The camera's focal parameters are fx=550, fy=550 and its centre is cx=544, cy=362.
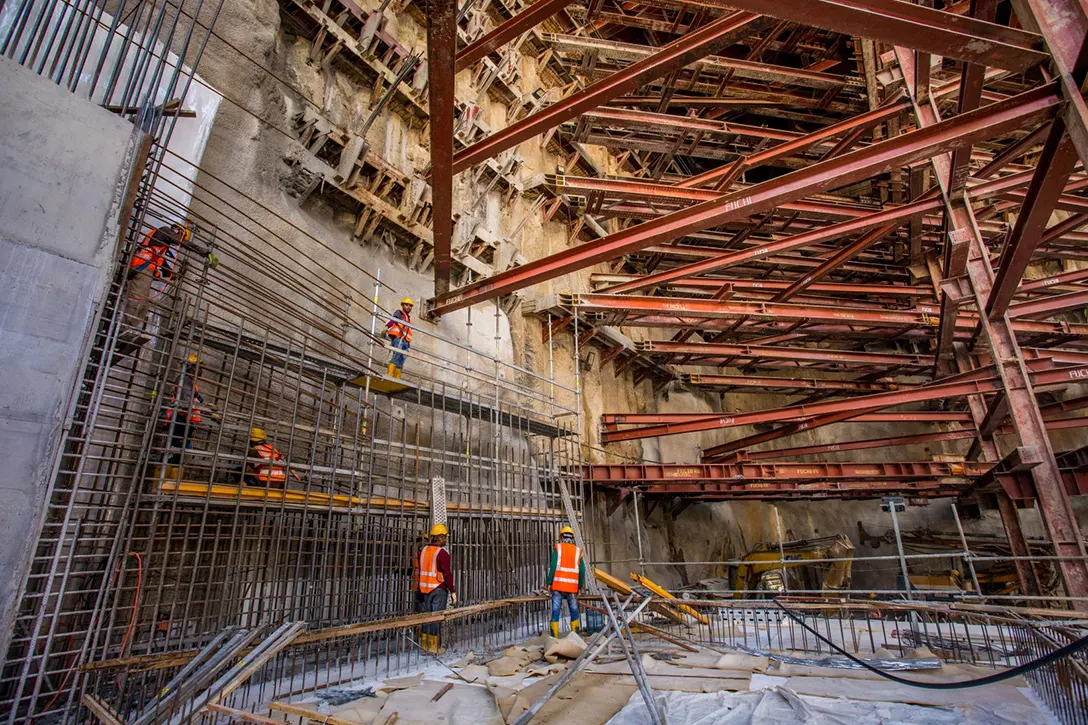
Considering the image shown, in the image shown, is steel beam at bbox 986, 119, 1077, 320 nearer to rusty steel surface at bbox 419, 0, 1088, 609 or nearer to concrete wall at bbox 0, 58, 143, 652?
rusty steel surface at bbox 419, 0, 1088, 609

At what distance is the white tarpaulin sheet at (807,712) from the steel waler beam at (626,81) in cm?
794

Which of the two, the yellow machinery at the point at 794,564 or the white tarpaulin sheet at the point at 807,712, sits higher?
the yellow machinery at the point at 794,564

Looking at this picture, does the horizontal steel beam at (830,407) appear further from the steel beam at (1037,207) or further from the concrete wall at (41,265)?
the concrete wall at (41,265)

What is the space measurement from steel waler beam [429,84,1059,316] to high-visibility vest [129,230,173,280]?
5752 millimetres

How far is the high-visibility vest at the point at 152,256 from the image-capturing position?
18.8 feet

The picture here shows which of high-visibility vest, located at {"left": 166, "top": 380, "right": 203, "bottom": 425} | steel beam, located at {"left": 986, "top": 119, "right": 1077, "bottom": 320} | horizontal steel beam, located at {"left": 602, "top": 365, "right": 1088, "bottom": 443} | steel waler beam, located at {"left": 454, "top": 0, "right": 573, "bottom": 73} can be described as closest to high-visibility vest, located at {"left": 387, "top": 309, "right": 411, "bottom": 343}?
high-visibility vest, located at {"left": 166, "top": 380, "right": 203, "bottom": 425}

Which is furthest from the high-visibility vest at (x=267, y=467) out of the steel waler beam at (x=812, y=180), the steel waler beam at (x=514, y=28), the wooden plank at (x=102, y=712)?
the steel waler beam at (x=514, y=28)

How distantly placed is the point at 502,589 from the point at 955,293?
11.8m

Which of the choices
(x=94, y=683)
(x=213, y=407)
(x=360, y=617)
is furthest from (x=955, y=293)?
(x=94, y=683)

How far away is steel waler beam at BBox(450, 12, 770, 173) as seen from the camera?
912 cm

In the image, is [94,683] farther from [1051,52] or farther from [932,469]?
[932,469]

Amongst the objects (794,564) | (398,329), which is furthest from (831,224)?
(398,329)

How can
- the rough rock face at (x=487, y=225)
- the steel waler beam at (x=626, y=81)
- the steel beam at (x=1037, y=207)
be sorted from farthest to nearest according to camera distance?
the rough rock face at (x=487, y=225), the steel waler beam at (x=626, y=81), the steel beam at (x=1037, y=207)

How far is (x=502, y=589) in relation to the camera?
1063 centimetres
